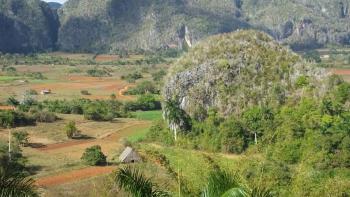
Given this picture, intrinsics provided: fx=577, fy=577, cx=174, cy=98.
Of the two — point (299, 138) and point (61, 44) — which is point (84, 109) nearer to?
point (299, 138)

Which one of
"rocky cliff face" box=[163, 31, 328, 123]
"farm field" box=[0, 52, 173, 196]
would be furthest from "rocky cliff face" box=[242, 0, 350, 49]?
"rocky cliff face" box=[163, 31, 328, 123]

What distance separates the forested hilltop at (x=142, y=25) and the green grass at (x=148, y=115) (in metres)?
95.9

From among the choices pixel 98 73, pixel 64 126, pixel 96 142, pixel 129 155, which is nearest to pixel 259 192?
pixel 129 155

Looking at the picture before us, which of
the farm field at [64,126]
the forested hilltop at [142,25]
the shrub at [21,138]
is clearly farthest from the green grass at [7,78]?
the forested hilltop at [142,25]

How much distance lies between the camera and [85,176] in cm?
2777

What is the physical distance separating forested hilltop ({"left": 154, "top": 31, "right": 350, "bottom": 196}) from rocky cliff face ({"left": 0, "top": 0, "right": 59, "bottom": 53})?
110263mm

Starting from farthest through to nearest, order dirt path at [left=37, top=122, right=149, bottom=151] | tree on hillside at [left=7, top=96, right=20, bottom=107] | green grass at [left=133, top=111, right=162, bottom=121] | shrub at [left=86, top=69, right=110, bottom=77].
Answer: shrub at [left=86, top=69, right=110, bottom=77] → tree on hillside at [left=7, top=96, right=20, bottom=107] → green grass at [left=133, top=111, right=162, bottom=121] → dirt path at [left=37, top=122, right=149, bottom=151]

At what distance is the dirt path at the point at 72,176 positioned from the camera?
26.4 m

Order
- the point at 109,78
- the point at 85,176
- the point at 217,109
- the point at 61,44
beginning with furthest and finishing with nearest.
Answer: the point at 61,44 < the point at 109,78 < the point at 217,109 < the point at 85,176

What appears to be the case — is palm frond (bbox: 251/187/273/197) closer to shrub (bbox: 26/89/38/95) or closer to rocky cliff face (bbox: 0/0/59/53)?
shrub (bbox: 26/89/38/95)

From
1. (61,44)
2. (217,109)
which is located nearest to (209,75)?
(217,109)

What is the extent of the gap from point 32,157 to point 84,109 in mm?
16761

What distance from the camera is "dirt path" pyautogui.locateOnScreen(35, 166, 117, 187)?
26438 millimetres

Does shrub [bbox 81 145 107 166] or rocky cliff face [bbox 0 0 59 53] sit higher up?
rocky cliff face [bbox 0 0 59 53]
